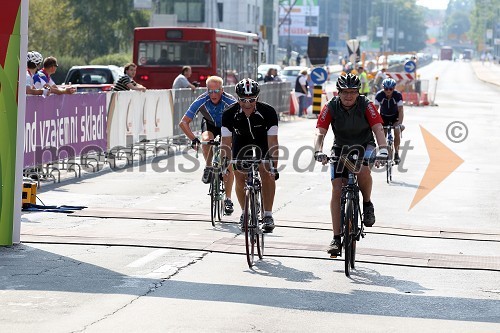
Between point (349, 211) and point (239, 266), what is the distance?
1216mm

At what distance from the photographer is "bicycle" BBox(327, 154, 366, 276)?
10773 mm

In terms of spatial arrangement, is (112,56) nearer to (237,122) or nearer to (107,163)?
(107,163)

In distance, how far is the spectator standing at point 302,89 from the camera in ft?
143

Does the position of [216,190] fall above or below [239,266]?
above

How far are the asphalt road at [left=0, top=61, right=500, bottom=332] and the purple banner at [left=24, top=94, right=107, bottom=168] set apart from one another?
2.00 feet

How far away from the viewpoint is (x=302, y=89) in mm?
43938

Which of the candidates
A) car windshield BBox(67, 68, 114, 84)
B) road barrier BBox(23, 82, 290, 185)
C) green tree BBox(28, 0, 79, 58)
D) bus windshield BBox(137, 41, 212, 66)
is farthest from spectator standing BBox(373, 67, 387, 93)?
road barrier BBox(23, 82, 290, 185)

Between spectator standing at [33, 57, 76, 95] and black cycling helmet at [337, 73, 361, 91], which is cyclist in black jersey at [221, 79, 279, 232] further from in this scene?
spectator standing at [33, 57, 76, 95]

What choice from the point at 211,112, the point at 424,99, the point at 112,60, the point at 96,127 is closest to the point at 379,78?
the point at 424,99

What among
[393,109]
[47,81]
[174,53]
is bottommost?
[393,109]

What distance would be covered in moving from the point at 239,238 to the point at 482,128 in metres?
25.4

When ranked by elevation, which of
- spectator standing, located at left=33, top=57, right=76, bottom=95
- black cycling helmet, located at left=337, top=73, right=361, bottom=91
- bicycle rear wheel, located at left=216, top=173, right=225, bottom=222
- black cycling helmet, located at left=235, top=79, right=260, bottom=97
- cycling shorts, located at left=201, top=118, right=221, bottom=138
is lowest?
bicycle rear wheel, located at left=216, top=173, right=225, bottom=222

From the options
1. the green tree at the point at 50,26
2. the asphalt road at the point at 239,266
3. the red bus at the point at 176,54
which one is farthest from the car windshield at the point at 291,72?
the asphalt road at the point at 239,266

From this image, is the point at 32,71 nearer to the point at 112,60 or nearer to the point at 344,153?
the point at 344,153
